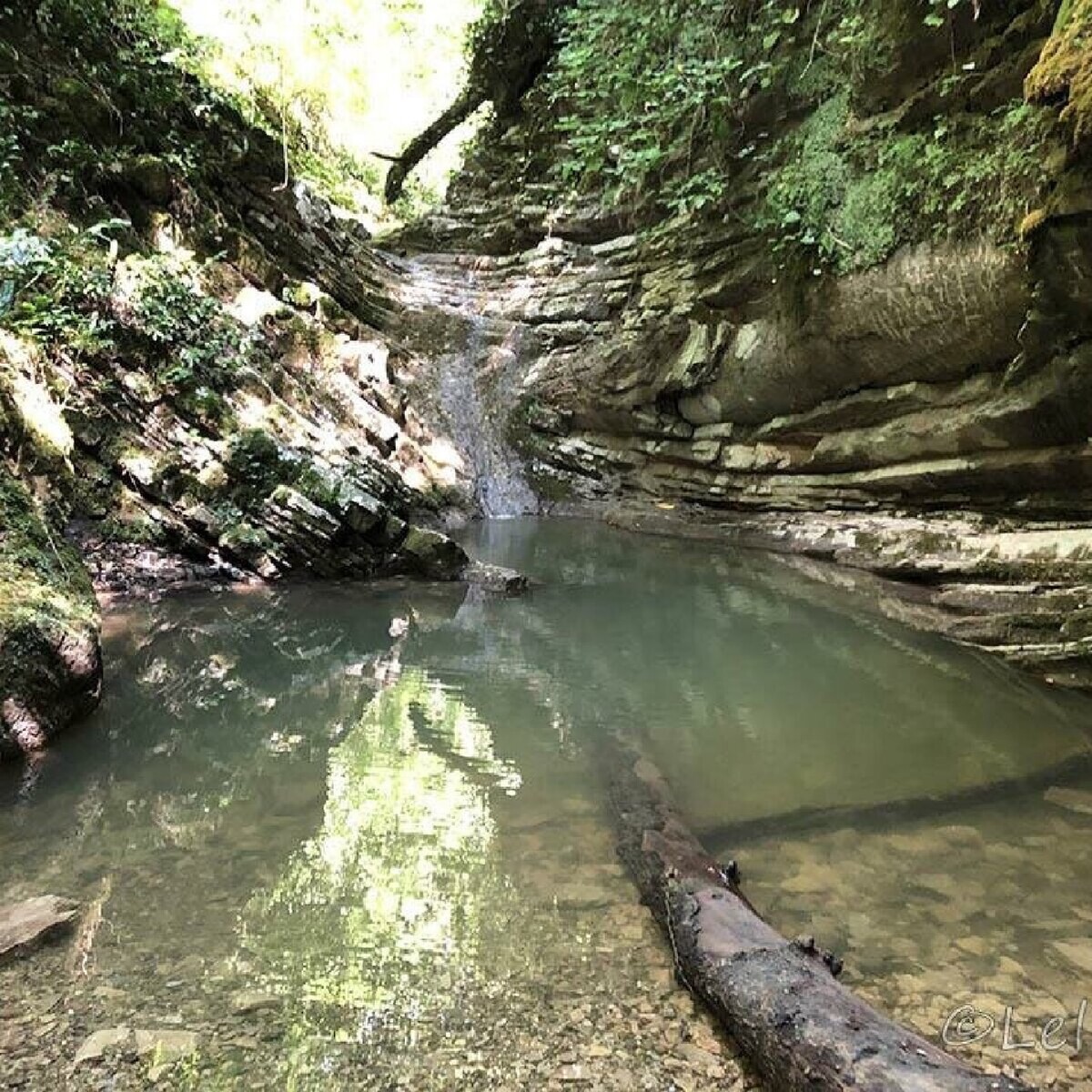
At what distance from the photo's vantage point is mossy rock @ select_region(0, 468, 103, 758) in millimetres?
3758

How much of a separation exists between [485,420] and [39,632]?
11208mm

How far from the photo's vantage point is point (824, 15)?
8750 millimetres

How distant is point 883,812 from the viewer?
3564mm

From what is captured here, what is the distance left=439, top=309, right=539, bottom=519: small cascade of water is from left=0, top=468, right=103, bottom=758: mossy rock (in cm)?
878

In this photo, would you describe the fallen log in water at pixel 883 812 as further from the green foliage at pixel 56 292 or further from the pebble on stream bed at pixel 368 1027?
the green foliage at pixel 56 292

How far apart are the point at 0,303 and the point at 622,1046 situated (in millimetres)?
8090

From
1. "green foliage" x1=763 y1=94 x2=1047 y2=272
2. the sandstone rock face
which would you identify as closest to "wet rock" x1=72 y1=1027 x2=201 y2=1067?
the sandstone rock face

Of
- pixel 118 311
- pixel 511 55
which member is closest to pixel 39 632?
pixel 118 311

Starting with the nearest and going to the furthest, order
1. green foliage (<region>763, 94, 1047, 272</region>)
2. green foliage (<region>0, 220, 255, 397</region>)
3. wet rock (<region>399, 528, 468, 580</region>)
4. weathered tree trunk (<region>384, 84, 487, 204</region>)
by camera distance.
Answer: green foliage (<region>763, 94, 1047, 272</region>) < green foliage (<region>0, 220, 255, 397</region>) < wet rock (<region>399, 528, 468, 580</region>) < weathered tree trunk (<region>384, 84, 487, 204</region>)

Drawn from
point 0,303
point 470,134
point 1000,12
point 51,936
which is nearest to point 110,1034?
point 51,936

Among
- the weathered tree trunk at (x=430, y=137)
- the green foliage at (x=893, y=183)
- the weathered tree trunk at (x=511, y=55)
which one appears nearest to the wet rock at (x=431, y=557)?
the green foliage at (x=893, y=183)

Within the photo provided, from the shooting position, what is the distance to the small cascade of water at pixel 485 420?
13.9 metres

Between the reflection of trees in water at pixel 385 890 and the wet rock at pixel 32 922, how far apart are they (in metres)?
0.56

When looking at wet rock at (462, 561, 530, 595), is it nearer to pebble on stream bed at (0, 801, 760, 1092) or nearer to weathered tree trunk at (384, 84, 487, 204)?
pebble on stream bed at (0, 801, 760, 1092)
